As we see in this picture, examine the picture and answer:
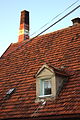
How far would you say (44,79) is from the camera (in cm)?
1155

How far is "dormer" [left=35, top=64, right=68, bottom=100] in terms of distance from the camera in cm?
1092

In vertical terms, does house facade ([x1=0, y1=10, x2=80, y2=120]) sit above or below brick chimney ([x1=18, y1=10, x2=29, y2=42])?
below

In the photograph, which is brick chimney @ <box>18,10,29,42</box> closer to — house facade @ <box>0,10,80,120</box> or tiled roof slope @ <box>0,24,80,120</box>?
tiled roof slope @ <box>0,24,80,120</box>

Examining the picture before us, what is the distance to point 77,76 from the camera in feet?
36.1

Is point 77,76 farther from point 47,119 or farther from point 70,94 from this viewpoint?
point 47,119

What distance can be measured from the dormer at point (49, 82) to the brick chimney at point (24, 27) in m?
7.16

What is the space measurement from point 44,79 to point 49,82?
28 cm

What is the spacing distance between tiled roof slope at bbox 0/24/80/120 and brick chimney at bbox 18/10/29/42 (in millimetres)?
1643

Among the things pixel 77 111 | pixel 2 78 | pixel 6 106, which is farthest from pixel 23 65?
pixel 77 111

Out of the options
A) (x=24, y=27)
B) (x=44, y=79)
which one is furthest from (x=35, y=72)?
(x=24, y=27)

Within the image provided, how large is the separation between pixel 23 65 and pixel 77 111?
19.5 ft

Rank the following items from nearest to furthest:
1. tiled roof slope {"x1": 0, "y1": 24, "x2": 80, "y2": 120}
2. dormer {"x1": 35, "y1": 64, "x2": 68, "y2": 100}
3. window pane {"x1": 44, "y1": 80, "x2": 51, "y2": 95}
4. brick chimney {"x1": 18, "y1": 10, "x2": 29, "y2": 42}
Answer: tiled roof slope {"x1": 0, "y1": 24, "x2": 80, "y2": 120} < dormer {"x1": 35, "y1": 64, "x2": 68, "y2": 100} < window pane {"x1": 44, "y1": 80, "x2": 51, "y2": 95} < brick chimney {"x1": 18, "y1": 10, "x2": 29, "y2": 42}

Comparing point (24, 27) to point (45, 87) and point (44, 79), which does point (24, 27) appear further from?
point (45, 87)

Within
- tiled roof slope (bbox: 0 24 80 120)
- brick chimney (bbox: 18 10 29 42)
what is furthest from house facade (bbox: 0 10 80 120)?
brick chimney (bbox: 18 10 29 42)
